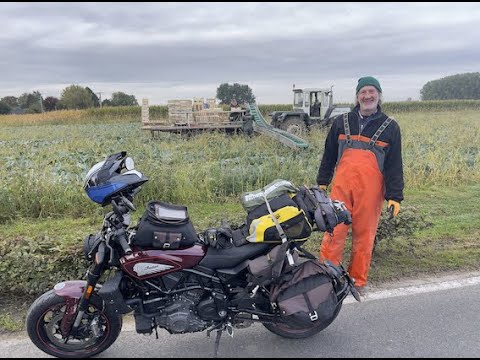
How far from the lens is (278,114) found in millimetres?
19172

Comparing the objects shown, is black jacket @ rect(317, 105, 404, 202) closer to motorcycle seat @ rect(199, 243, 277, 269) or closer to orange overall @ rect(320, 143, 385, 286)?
orange overall @ rect(320, 143, 385, 286)

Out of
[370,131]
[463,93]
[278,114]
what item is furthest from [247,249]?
[463,93]

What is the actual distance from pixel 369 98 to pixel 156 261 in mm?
2445

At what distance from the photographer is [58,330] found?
2818 mm

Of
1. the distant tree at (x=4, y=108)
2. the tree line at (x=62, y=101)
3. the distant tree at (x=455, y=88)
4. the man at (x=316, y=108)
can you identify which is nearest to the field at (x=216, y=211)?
the man at (x=316, y=108)

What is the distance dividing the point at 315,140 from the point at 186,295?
41.6 feet

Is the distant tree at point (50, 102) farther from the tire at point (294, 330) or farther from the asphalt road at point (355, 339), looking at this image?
the tire at point (294, 330)

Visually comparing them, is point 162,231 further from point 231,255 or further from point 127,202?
point 231,255

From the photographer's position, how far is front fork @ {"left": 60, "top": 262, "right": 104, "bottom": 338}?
8.80 feet

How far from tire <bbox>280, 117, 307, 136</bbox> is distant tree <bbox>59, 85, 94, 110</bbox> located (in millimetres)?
47744

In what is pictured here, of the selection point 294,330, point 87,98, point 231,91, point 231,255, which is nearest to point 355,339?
point 294,330

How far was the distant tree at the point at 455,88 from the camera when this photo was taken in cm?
7375

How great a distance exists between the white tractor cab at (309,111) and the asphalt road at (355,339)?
1553cm

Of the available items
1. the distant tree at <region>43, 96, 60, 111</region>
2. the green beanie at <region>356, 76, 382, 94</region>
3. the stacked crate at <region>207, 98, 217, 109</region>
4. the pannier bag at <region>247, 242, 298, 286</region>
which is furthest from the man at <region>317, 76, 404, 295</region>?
the distant tree at <region>43, 96, 60, 111</region>
